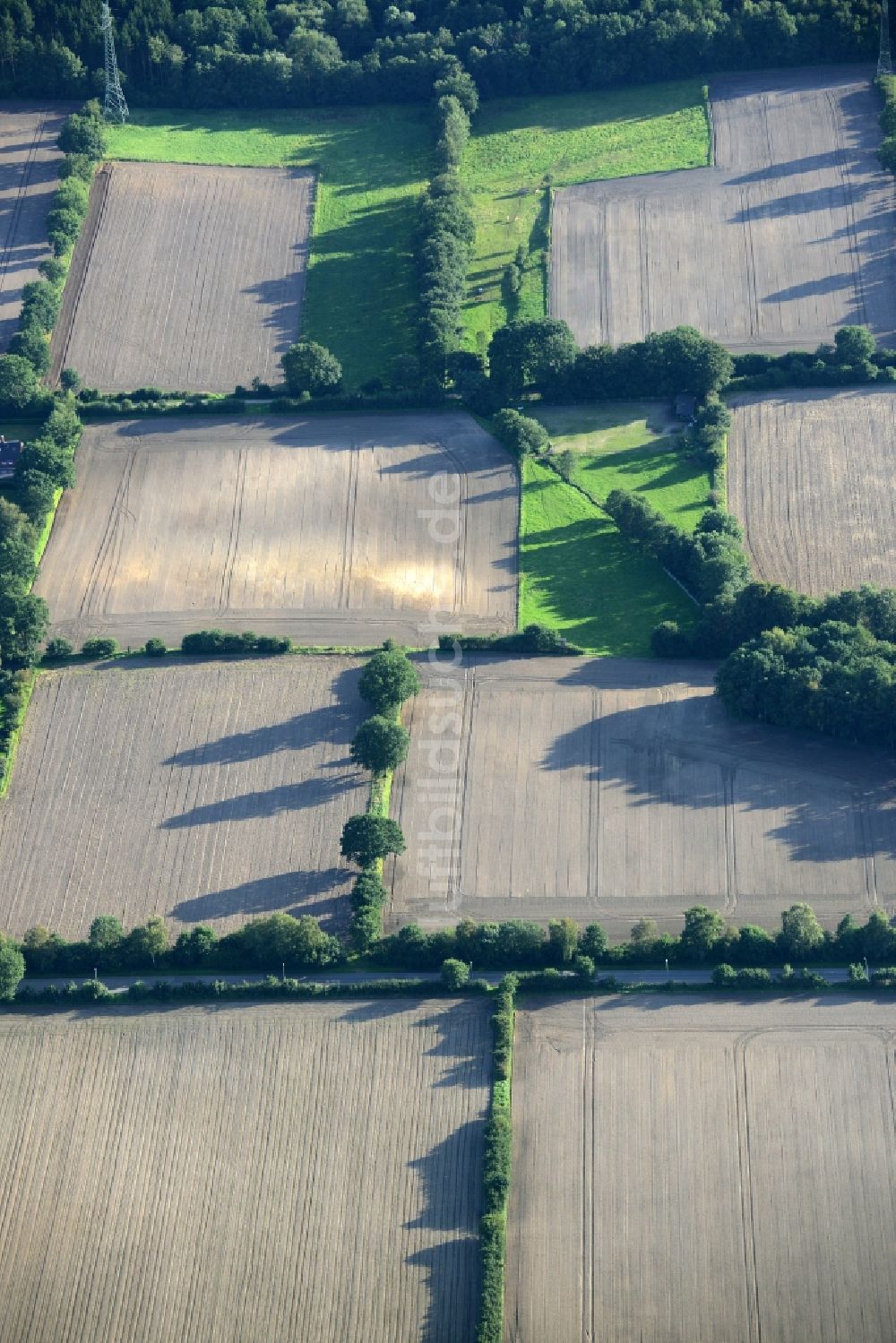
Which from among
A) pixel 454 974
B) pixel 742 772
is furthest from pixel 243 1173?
pixel 742 772

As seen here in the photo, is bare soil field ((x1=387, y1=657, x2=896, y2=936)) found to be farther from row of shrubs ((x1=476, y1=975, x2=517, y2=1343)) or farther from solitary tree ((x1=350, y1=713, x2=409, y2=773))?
row of shrubs ((x1=476, y1=975, x2=517, y2=1343))

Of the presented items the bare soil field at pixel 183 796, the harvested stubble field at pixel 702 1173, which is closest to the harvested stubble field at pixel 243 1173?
the harvested stubble field at pixel 702 1173

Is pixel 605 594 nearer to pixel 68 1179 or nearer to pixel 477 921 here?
pixel 477 921

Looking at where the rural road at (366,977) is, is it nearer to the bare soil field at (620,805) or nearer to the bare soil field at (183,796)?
the bare soil field at (620,805)

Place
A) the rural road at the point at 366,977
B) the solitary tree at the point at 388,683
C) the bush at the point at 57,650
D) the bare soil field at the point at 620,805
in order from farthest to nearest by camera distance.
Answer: the bush at the point at 57,650 < the solitary tree at the point at 388,683 < the bare soil field at the point at 620,805 < the rural road at the point at 366,977

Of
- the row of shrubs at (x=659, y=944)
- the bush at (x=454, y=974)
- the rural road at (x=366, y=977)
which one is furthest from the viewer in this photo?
the rural road at (x=366, y=977)

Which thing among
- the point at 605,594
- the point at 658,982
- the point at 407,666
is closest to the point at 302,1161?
the point at 658,982
